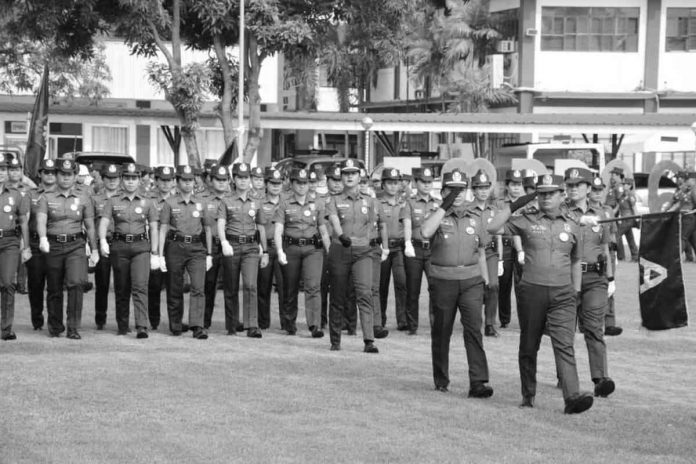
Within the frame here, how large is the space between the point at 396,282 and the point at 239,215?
251 centimetres

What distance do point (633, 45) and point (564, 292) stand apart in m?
43.4

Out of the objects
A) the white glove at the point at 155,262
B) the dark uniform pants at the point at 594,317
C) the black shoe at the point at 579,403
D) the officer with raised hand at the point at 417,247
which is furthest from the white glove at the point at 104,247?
the black shoe at the point at 579,403

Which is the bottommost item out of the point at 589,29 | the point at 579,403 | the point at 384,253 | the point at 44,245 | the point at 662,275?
the point at 579,403

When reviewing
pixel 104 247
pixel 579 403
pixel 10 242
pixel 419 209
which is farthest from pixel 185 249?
pixel 579 403

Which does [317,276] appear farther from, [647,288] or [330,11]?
[330,11]

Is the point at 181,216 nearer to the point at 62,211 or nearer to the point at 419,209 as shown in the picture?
the point at 62,211

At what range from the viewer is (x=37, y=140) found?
2464 centimetres

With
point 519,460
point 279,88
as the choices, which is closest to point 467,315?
point 519,460

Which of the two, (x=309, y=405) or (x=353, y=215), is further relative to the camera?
(x=353, y=215)

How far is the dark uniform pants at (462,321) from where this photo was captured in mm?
12102

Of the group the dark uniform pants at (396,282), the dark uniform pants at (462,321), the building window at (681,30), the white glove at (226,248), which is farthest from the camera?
the building window at (681,30)

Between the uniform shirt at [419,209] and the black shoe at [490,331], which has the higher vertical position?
the uniform shirt at [419,209]

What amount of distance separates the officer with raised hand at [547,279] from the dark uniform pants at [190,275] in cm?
531

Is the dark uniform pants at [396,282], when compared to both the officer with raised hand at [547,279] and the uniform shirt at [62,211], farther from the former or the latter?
the officer with raised hand at [547,279]
